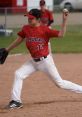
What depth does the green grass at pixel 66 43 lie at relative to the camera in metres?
19.9

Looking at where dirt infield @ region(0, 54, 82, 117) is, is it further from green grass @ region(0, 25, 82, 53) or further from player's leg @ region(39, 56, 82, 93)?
green grass @ region(0, 25, 82, 53)

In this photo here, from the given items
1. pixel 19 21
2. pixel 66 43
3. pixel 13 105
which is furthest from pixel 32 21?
pixel 19 21

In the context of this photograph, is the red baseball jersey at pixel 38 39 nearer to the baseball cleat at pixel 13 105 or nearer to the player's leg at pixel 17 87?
the player's leg at pixel 17 87

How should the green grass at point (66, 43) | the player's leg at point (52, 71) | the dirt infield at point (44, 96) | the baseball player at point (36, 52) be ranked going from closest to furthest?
the dirt infield at point (44, 96), the baseball player at point (36, 52), the player's leg at point (52, 71), the green grass at point (66, 43)

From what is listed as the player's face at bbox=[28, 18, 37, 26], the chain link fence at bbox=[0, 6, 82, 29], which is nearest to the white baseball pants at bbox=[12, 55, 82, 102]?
the player's face at bbox=[28, 18, 37, 26]

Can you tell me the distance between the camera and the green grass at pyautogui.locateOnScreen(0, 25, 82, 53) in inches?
785

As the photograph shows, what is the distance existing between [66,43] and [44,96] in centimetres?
1145

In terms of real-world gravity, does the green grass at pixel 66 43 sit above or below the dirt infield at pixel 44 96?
below

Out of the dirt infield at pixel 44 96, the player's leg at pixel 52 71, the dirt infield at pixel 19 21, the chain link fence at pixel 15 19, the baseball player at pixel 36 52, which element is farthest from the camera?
the dirt infield at pixel 19 21

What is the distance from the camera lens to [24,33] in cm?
988

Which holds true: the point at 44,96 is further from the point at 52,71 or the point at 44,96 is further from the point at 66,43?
the point at 66,43

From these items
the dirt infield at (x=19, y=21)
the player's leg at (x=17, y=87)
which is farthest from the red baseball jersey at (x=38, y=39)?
the dirt infield at (x=19, y=21)

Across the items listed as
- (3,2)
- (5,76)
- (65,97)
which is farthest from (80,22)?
(65,97)

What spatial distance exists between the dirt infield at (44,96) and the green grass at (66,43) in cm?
401
